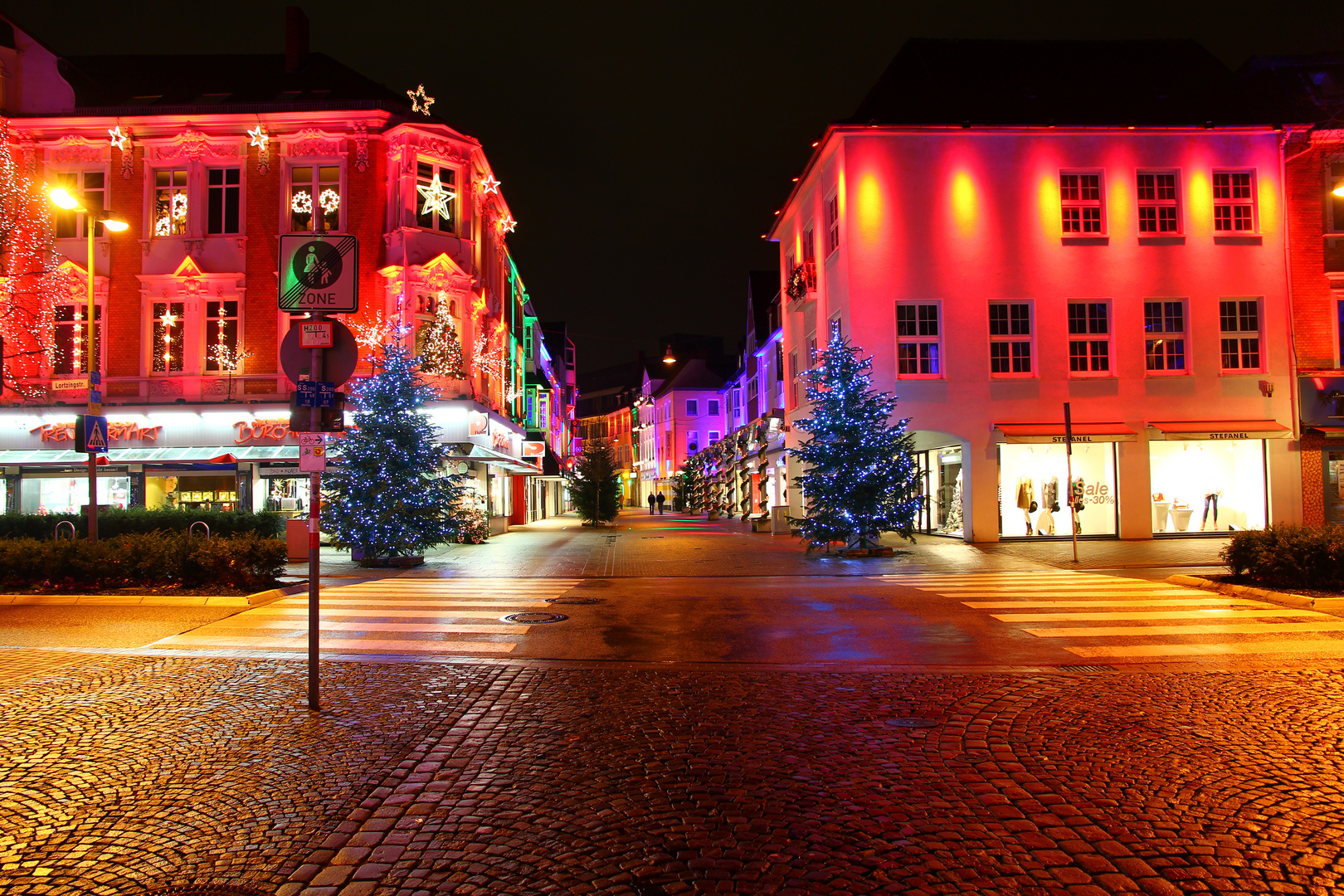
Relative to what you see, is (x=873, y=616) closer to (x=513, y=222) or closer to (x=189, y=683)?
(x=189, y=683)

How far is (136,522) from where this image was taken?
18.7 metres

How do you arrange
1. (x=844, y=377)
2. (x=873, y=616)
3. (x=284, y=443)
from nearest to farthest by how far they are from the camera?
(x=873, y=616), (x=844, y=377), (x=284, y=443)

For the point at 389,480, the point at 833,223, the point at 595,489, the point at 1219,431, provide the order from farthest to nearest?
1. the point at 595,489
2. the point at 833,223
3. the point at 1219,431
4. the point at 389,480

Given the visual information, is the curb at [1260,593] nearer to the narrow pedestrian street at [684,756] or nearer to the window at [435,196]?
the narrow pedestrian street at [684,756]

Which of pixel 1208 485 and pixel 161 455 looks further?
pixel 161 455

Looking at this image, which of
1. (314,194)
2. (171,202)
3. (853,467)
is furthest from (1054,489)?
(171,202)

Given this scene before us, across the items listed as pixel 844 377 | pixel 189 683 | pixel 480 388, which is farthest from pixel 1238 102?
pixel 189 683

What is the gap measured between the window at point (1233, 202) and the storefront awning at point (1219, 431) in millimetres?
5578

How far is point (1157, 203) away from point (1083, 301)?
356 cm

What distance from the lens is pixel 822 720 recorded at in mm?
6277

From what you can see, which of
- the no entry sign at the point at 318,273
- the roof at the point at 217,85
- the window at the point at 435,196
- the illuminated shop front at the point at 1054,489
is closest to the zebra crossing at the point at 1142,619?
the no entry sign at the point at 318,273

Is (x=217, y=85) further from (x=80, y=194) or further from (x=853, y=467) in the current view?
(x=853, y=467)

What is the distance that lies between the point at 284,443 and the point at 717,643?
2277 centimetres

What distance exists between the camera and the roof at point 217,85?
2845 centimetres
